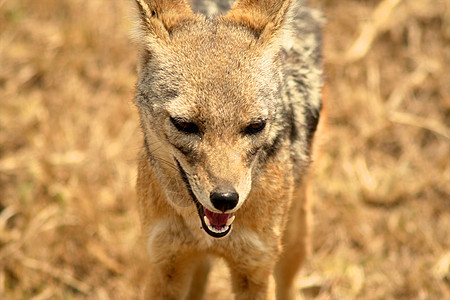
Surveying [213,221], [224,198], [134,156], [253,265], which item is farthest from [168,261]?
[134,156]

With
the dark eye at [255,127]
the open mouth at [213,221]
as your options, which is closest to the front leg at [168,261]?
the open mouth at [213,221]

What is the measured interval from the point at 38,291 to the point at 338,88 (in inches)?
170

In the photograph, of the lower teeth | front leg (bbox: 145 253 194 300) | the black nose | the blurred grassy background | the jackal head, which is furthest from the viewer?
the blurred grassy background

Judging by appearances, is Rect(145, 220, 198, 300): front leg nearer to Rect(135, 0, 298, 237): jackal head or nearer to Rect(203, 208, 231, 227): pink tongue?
Answer: Rect(135, 0, 298, 237): jackal head

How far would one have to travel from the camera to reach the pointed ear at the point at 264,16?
4.05m

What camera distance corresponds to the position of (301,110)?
4.89 metres

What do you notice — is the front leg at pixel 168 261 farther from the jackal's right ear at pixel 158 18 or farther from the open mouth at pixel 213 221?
the jackal's right ear at pixel 158 18

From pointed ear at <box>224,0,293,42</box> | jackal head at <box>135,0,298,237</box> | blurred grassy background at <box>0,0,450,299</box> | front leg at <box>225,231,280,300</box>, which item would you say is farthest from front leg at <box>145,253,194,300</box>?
pointed ear at <box>224,0,293,42</box>

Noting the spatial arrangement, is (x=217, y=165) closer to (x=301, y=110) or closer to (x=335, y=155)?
(x=301, y=110)

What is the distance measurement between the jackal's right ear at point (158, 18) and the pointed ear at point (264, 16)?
32cm

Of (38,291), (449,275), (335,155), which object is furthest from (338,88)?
(38,291)

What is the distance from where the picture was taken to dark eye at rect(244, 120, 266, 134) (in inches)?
146

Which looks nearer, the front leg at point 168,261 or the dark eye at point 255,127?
the dark eye at point 255,127

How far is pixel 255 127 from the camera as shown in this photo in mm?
3742
